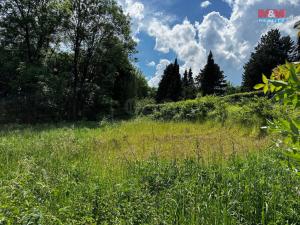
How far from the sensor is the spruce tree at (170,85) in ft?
121

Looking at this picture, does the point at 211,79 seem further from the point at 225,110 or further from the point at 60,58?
the point at 225,110

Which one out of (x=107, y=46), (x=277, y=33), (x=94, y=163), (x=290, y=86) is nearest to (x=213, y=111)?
(x=94, y=163)

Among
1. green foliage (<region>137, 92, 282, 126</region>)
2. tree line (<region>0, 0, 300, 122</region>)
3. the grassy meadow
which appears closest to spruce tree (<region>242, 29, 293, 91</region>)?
tree line (<region>0, 0, 300, 122</region>)

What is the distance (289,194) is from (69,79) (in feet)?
69.0

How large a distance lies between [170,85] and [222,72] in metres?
9.79

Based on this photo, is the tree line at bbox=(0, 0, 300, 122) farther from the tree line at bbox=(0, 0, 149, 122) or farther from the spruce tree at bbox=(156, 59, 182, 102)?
the spruce tree at bbox=(156, 59, 182, 102)

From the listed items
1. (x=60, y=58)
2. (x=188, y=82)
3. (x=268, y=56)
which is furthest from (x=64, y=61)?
(x=188, y=82)

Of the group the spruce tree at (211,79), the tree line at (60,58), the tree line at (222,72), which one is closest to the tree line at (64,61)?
the tree line at (60,58)

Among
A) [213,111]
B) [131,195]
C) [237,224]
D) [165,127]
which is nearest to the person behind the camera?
[237,224]

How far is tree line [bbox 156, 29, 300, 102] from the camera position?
29.8 metres

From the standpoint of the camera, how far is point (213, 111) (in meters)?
12.0

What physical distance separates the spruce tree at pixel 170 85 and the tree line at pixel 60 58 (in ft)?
42.3

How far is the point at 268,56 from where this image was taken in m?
29.7

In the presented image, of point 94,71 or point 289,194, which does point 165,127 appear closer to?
point 289,194
